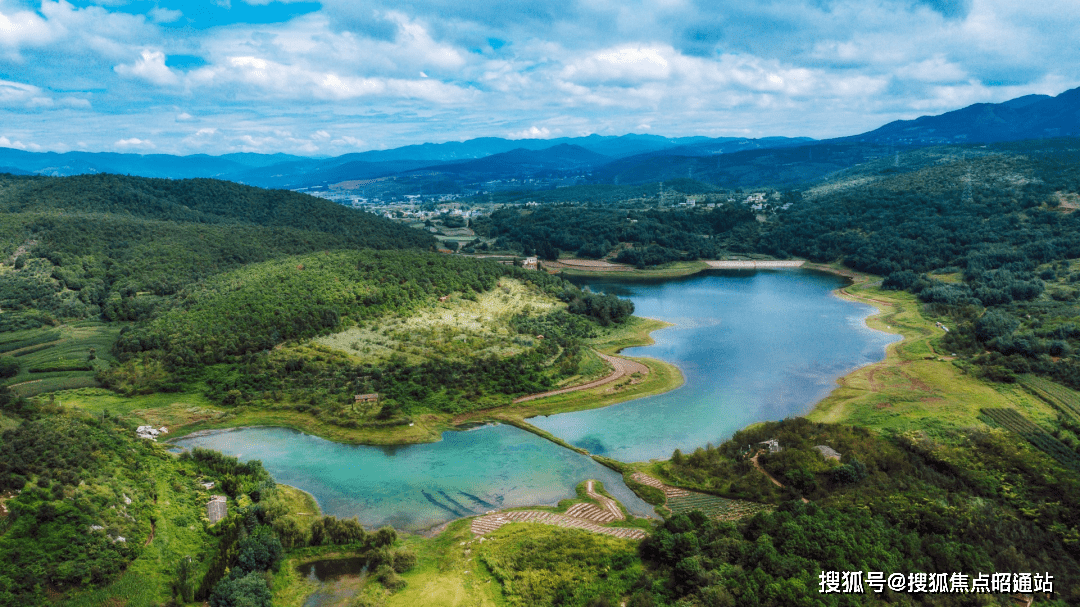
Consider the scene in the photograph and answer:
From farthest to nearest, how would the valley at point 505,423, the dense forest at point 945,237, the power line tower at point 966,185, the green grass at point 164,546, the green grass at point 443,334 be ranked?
the power line tower at point 966,185
the dense forest at point 945,237
the green grass at point 443,334
the valley at point 505,423
the green grass at point 164,546

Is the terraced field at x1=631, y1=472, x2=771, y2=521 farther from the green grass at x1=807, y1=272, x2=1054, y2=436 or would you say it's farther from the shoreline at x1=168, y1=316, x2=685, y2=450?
the green grass at x1=807, y1=272, x2=1054, y2=436

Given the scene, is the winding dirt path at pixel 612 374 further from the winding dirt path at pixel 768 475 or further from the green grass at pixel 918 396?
the winding dirt path at pixel 768 475

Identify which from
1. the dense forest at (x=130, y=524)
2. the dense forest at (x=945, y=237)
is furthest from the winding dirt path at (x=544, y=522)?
the dense forest at (x=945, y=237)

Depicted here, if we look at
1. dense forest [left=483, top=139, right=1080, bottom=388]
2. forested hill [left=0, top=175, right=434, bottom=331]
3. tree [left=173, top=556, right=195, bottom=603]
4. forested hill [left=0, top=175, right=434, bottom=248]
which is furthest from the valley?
forested hill [left=0, top=175, right=434, bottom=248]

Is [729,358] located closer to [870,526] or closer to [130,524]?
[870,526]

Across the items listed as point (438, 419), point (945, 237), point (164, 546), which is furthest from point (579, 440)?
point (945, 237)

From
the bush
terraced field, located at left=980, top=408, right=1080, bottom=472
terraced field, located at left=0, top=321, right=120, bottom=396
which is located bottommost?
terraced field, located at left=980, top=408, right=1080, bottom=472
